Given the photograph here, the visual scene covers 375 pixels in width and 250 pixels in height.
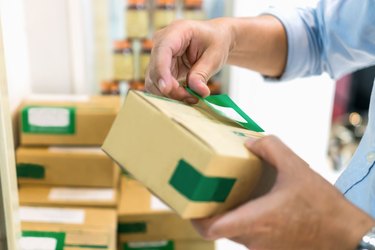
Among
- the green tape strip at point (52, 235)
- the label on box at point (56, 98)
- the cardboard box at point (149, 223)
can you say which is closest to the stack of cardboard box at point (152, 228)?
the cardboard box at point (149, 223)

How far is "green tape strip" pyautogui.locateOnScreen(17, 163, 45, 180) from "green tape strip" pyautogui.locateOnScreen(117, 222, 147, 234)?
0.93ft

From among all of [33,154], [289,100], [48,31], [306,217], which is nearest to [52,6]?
[48,31]

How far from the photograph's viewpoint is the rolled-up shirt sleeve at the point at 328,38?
88 cm

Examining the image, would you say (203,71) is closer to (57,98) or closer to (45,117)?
(45,117)

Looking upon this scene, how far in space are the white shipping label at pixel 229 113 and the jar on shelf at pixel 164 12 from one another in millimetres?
1550

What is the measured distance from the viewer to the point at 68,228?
3.74 ft

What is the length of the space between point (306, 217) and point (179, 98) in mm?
288

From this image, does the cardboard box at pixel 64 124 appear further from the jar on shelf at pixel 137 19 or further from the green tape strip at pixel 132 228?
the jar on shelf at pixel 137 19

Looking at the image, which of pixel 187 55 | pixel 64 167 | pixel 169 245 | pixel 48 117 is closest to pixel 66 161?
pixel 64 167

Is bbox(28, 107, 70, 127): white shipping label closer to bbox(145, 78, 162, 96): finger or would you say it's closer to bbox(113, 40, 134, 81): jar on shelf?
bbox(145, 78, 162, 96): finger

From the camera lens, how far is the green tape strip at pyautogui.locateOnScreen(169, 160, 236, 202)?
49 cm

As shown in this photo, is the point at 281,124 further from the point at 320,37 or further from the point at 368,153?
the point at 368,153

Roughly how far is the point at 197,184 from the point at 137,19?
1.79 m

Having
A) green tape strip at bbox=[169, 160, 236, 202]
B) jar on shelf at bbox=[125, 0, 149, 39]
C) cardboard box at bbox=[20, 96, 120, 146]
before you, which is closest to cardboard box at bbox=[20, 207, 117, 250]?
cardboard box at bbox=[20, 96, 120, 146]
